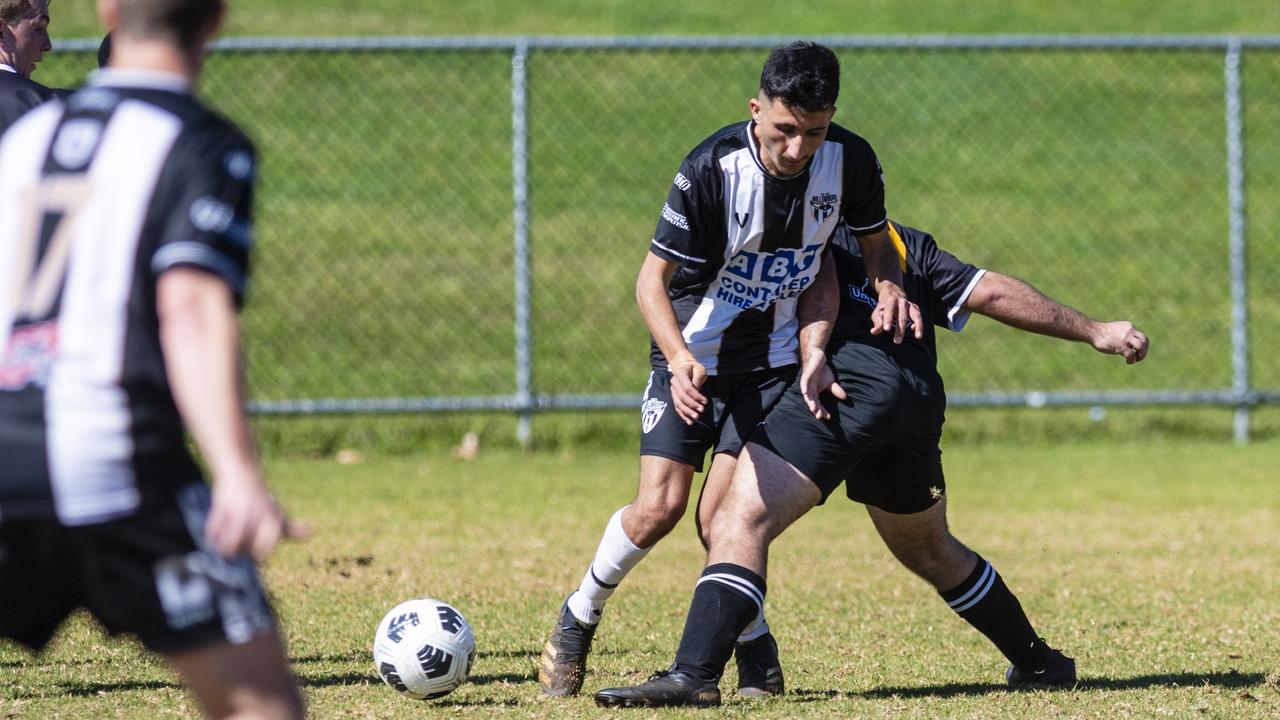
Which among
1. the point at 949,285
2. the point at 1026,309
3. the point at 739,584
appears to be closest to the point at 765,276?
the point at 949,285

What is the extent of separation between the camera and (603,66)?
773 inches

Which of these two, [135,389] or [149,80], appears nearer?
[135,389]

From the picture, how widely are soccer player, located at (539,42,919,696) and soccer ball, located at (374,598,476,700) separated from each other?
14.2 inches

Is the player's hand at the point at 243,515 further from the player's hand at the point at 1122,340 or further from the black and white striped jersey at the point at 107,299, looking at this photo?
the player's hand at the point at 1122,340

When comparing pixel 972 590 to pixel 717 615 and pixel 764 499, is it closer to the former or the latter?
pixel 764 499

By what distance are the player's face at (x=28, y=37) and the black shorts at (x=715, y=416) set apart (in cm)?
240

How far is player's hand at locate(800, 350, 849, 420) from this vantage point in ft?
15.4

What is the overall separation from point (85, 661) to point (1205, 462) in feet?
25.0

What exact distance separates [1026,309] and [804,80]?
43.5 inches

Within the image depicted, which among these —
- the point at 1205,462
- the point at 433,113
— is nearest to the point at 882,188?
the point at 1205,462

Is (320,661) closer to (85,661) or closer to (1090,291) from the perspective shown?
(85,661)

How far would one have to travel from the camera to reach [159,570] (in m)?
2.61

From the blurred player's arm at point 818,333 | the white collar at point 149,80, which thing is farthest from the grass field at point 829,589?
the white collar at point 149,80

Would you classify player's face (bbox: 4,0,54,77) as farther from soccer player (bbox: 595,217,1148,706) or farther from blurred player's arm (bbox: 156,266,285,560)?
blurred player's arm (bbox: 156,266,285,560)
